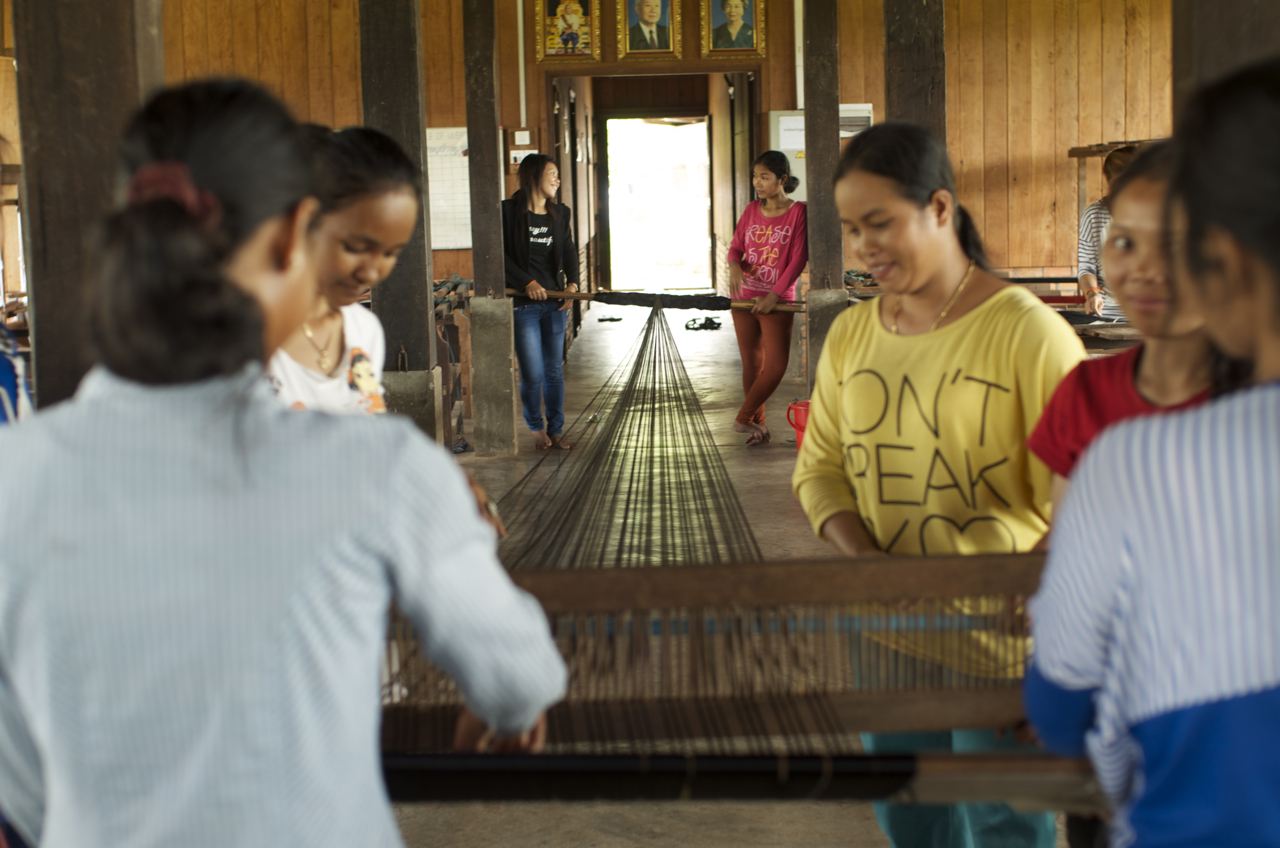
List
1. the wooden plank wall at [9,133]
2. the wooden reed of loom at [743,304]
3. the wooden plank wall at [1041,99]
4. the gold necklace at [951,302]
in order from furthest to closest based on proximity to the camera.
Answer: the wooden plank wall at [9,133] → the wooden plank wall at [1041,99] → the wooden reed of loom at [743,304] → the gold necklace at [951,302]

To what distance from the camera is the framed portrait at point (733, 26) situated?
8984 millimetres

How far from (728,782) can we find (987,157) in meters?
9.26

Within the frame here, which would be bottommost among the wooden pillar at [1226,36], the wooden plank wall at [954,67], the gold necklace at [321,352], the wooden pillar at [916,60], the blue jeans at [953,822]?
the blue jeans at [953,822]

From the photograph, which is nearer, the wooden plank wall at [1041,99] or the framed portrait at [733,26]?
the framed portrait at [733,26]

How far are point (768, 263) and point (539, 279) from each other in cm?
115

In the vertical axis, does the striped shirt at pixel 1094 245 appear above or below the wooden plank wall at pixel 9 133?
below

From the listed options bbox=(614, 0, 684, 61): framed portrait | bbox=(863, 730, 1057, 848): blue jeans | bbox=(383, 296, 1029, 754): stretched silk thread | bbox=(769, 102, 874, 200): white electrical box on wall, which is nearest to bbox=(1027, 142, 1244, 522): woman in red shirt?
bbox=(383, 296, 1029, 754): stretched silk thread

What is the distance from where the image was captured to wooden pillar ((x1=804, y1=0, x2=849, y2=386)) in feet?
16.7

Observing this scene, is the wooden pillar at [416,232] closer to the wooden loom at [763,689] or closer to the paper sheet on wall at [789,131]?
the wooden loom at [763,689]

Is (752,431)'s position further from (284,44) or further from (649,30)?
(284,44)

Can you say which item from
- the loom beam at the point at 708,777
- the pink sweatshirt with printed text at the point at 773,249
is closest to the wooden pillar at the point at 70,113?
the loom beam at the point at 708,777

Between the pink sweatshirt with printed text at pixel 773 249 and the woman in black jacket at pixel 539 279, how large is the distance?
0.91 m

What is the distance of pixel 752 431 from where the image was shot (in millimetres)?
5578

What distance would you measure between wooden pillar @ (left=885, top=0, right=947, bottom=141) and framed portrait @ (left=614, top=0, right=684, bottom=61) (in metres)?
6.51
